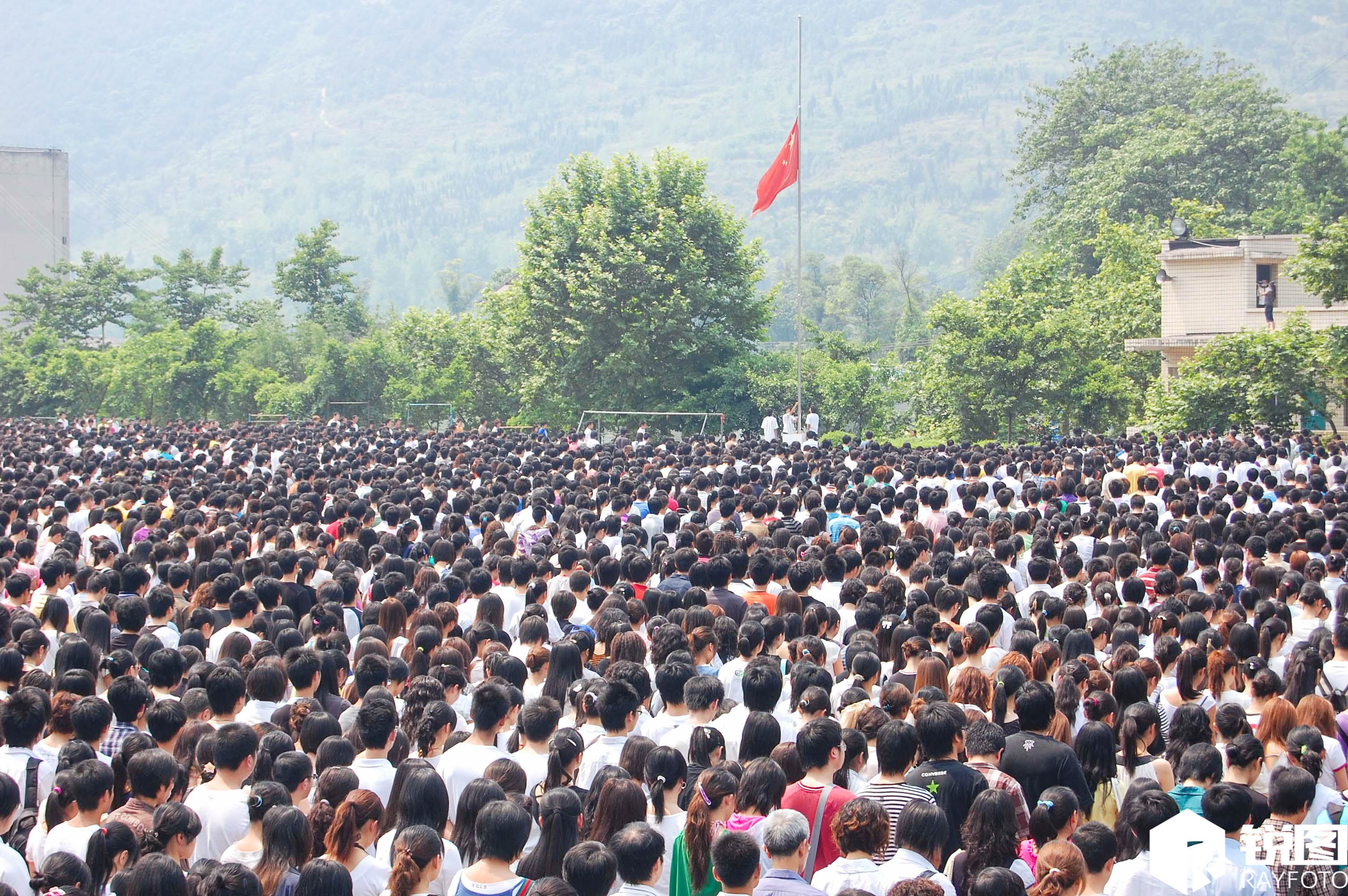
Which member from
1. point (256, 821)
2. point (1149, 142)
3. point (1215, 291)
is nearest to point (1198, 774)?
point (256, 821)

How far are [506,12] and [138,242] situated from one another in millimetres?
72770

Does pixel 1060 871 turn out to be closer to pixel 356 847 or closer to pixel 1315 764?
pixel 1315 764

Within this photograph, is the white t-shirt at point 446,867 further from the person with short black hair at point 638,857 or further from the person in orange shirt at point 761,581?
the person in orange shirt at point 761,581

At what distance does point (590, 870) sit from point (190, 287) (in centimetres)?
5297

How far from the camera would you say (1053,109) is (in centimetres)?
5622

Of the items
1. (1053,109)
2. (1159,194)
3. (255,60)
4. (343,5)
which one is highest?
(343,5)

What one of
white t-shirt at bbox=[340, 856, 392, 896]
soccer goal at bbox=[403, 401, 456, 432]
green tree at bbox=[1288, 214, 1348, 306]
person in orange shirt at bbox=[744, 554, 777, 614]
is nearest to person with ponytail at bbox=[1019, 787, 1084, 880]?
white t-shirt at bbox=[340, 856, 392, 896]

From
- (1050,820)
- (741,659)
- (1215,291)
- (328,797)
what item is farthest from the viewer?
(1215,291)

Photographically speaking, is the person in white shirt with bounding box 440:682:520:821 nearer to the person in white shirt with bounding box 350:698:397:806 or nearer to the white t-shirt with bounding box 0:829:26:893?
the person in white shirt with bounding box 350:698:397:806

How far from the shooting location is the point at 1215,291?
29297mm

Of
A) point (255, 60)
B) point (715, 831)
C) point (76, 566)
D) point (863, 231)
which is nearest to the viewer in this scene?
point (715, 831)

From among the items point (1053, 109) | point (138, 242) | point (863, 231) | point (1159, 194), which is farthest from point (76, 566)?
point (138, 242)

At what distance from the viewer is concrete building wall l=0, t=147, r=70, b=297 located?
196ft

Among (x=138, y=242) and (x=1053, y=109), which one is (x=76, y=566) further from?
(x=138, y=242)
